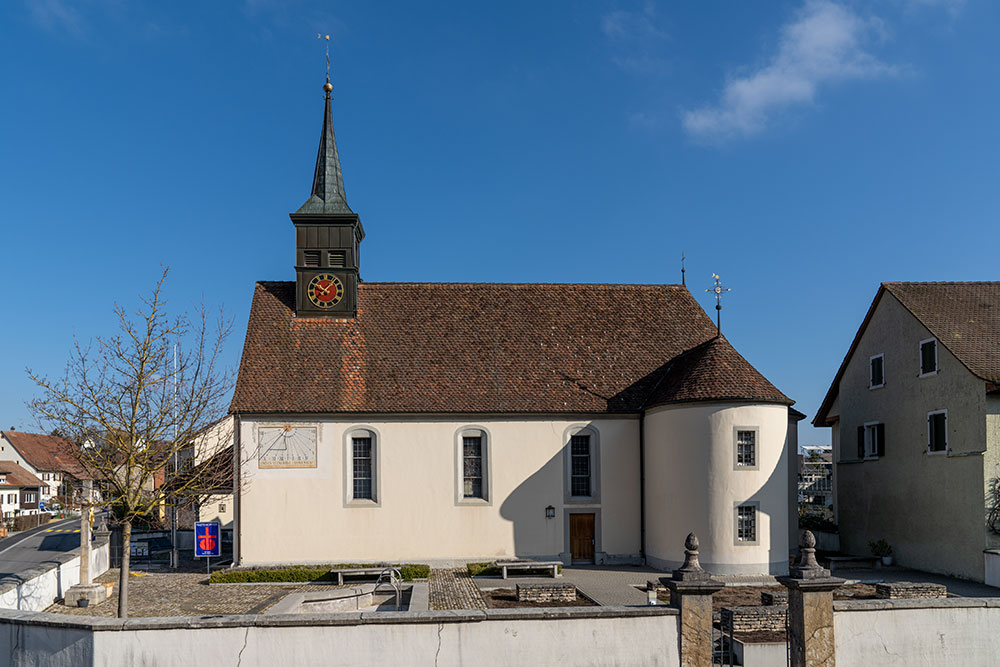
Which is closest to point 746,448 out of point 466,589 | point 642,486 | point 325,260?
point 642,486

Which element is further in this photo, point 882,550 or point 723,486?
point 882,550

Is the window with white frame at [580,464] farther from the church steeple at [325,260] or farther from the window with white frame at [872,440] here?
the window with white frame at [872,440]

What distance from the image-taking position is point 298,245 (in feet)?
96.6

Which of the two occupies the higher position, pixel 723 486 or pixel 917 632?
pixel 723 486

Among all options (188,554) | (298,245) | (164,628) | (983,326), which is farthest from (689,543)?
(188,554)

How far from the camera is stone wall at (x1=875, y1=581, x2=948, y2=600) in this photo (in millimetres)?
19656

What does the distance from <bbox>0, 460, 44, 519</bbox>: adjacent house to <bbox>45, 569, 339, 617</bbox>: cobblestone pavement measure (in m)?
56.7

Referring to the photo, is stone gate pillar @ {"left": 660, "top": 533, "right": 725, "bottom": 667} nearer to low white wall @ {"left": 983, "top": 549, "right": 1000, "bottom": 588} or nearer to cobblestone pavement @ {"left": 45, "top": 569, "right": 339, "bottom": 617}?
cobblestone pavement @ {"left": 45, "top": 569, "right": 339, "bottom": 617}

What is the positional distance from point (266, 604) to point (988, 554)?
64.7 ft

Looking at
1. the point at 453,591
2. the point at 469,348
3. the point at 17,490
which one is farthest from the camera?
the point at 17,490

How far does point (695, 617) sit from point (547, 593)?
308 inches

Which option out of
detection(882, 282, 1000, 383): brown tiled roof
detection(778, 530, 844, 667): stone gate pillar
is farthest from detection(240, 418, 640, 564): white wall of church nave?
detection(778, 530, 844, 667): stone gate pillar

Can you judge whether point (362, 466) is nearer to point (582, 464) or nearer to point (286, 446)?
point (286, 446)

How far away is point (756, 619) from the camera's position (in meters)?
15.5
